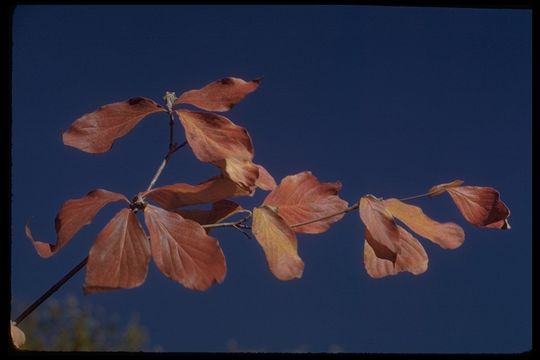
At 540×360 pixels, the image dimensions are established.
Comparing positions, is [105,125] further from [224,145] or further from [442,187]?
[442,187]

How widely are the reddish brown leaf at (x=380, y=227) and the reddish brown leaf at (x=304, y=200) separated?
1.1 inches

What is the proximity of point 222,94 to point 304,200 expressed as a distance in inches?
4.1

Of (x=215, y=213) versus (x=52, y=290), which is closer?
(x=52, y=290)

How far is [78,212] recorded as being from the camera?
1.28 feet

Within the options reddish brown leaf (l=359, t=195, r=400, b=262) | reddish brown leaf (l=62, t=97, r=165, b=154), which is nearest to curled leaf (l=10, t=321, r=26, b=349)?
reddish brown leaf (l=62, t=97, r=165, b=154)

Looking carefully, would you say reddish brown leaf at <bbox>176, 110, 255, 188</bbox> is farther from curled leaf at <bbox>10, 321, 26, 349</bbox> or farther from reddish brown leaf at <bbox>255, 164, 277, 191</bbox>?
curled leaf at <bbox>10, 321, 26, 349</bbox>

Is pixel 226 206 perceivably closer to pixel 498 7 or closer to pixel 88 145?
pixel 88 145

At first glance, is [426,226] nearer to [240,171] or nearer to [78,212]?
[240,171]

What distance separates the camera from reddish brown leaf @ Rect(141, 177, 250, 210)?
1.30 ft

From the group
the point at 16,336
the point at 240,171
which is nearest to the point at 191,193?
the point at 240,171

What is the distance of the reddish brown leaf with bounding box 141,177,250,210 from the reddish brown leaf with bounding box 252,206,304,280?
29 mm

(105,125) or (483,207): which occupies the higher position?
(105,125)

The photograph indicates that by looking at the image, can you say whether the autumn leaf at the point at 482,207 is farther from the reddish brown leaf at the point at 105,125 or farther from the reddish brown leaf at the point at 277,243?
the reddish brown leaf at the point at 105,125
